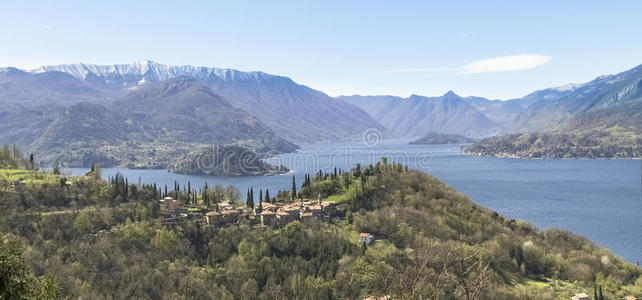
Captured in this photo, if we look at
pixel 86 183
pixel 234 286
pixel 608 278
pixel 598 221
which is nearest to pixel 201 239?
pixel 234 286

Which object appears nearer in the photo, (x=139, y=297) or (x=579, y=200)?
(x=139, y=297)

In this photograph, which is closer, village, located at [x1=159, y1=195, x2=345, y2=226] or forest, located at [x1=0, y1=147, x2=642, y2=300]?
forest, located at [x1=0, y1=147, x2=642, y2=300]

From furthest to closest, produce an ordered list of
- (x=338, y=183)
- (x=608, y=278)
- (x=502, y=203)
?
(x=502, y=203)
(x=338, y=183)
(x=608, y=278)

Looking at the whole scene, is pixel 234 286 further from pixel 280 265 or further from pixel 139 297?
pixel 139 297

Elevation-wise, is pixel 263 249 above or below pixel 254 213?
below

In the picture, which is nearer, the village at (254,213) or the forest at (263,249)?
the forest at (263,249)

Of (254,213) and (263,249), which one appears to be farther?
(254,213)

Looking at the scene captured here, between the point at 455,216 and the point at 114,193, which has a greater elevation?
the point at 114,193

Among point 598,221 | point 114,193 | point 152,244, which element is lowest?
point 598,221
